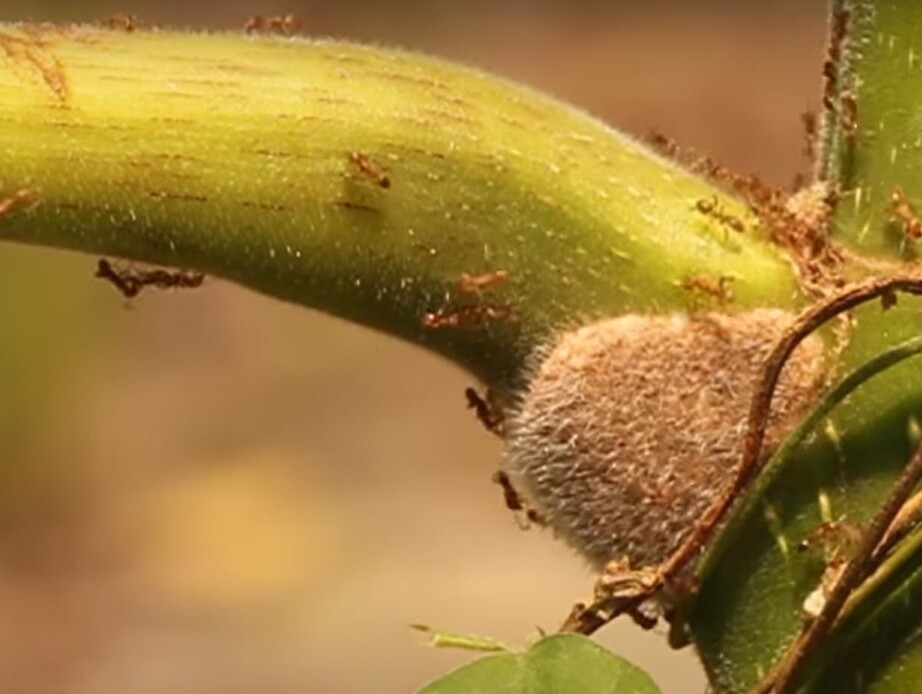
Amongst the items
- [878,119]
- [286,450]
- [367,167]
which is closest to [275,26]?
[367,167]

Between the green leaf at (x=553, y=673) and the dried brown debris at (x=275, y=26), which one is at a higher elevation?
the dried brown debris at (x=275, y=26)

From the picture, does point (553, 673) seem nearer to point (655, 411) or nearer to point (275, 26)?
point (655, 411)

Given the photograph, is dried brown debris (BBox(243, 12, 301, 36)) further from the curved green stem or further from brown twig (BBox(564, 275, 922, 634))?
brown twig (BBox(564, 275, 922, 634))

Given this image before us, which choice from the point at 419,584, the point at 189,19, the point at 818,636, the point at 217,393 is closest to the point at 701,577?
the point at 818,636

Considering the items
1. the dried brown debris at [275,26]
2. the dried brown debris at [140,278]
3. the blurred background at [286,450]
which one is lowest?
the dried brown debris at [140,278]

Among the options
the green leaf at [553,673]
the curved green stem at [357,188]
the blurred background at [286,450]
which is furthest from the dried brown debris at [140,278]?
the blurred background at [286,450]

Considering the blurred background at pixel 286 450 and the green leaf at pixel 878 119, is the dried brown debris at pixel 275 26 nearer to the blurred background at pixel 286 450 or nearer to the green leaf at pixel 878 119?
the green leaf at pixel 878 119

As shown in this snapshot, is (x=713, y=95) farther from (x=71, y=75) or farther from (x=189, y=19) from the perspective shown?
(x=71, y=75)

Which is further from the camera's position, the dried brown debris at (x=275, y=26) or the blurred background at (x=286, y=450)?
the blurred background at (x=286, y=450)
